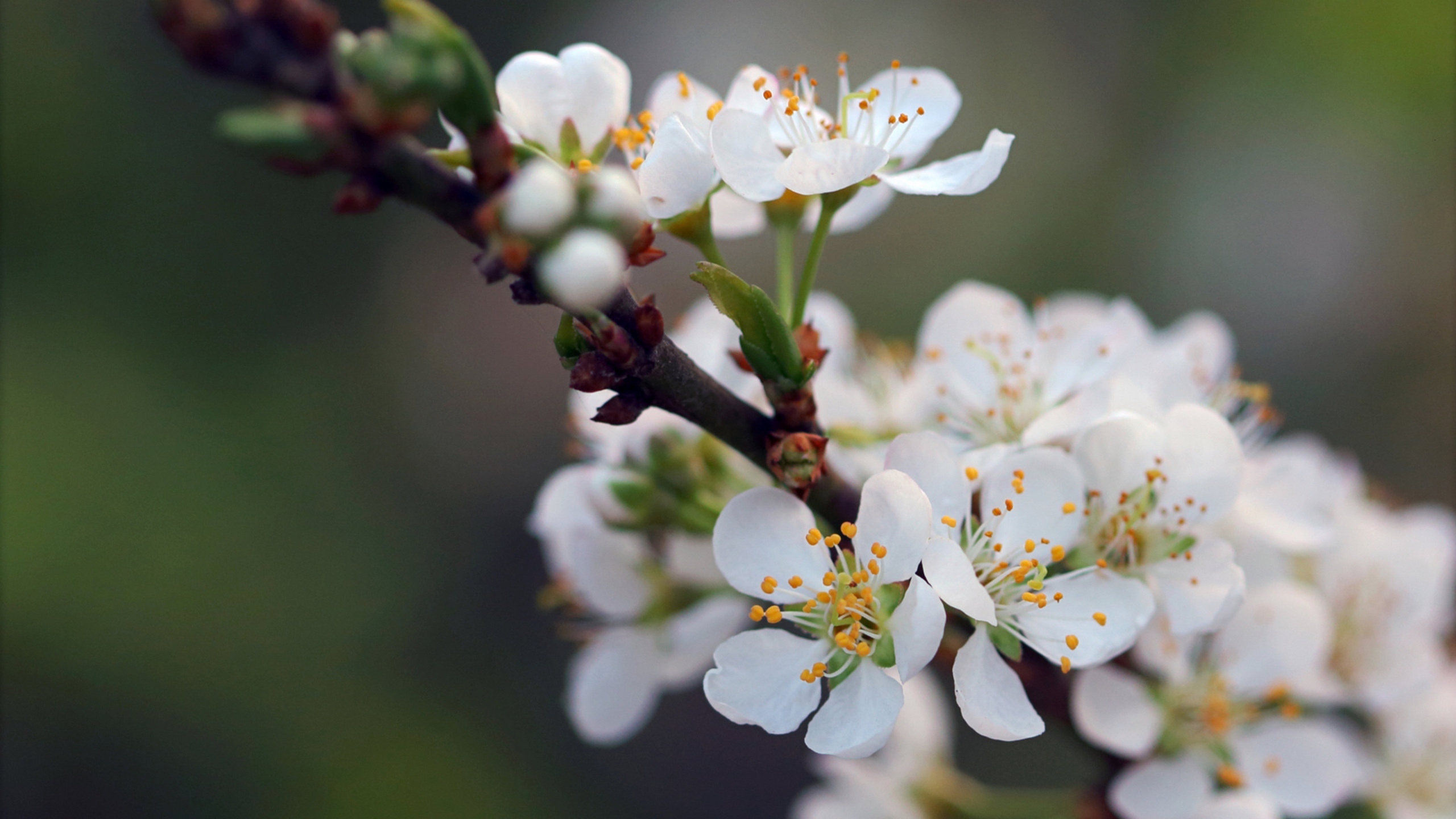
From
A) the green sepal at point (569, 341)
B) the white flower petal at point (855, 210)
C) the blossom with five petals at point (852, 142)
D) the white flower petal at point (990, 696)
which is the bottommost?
the white flower petal at point (990, 696)

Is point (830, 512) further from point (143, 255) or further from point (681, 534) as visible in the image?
point (143, 255)

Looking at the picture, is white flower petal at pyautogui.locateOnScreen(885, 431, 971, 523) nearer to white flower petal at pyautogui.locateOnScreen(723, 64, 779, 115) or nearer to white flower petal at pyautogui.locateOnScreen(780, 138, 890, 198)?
white flower petal at pyautogui.locateOnScreen(780, 138, 890, 198)

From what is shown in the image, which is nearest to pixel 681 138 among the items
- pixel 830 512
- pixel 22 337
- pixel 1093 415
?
pixel 830 512

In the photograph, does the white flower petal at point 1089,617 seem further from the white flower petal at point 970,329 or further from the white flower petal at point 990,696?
the white flower petal at point 970,329

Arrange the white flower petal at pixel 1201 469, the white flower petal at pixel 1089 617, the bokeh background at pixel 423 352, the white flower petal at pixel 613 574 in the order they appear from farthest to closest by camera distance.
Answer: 1. the bokeh background at pixel 423 352
2. the white flower petal at pixel 613 574
3. the white flower petal at pixel 1201 469
4. the white flower petal at pixel 1089 617

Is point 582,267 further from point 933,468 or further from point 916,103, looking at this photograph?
point 916,103

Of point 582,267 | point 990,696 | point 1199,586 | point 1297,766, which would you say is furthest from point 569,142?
point 1297,766

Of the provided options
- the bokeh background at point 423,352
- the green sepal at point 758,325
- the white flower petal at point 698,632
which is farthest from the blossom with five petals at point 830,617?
the bokeh background at point 423,352

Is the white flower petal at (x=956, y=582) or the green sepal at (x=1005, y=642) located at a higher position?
the white flower petal at (x=956, y=582)

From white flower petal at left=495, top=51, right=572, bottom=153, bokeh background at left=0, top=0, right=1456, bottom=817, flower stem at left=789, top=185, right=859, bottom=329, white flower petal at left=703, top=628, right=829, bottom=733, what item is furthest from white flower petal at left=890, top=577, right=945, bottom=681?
bokeh background at left=0, top=0, right=1456, bottom=817
